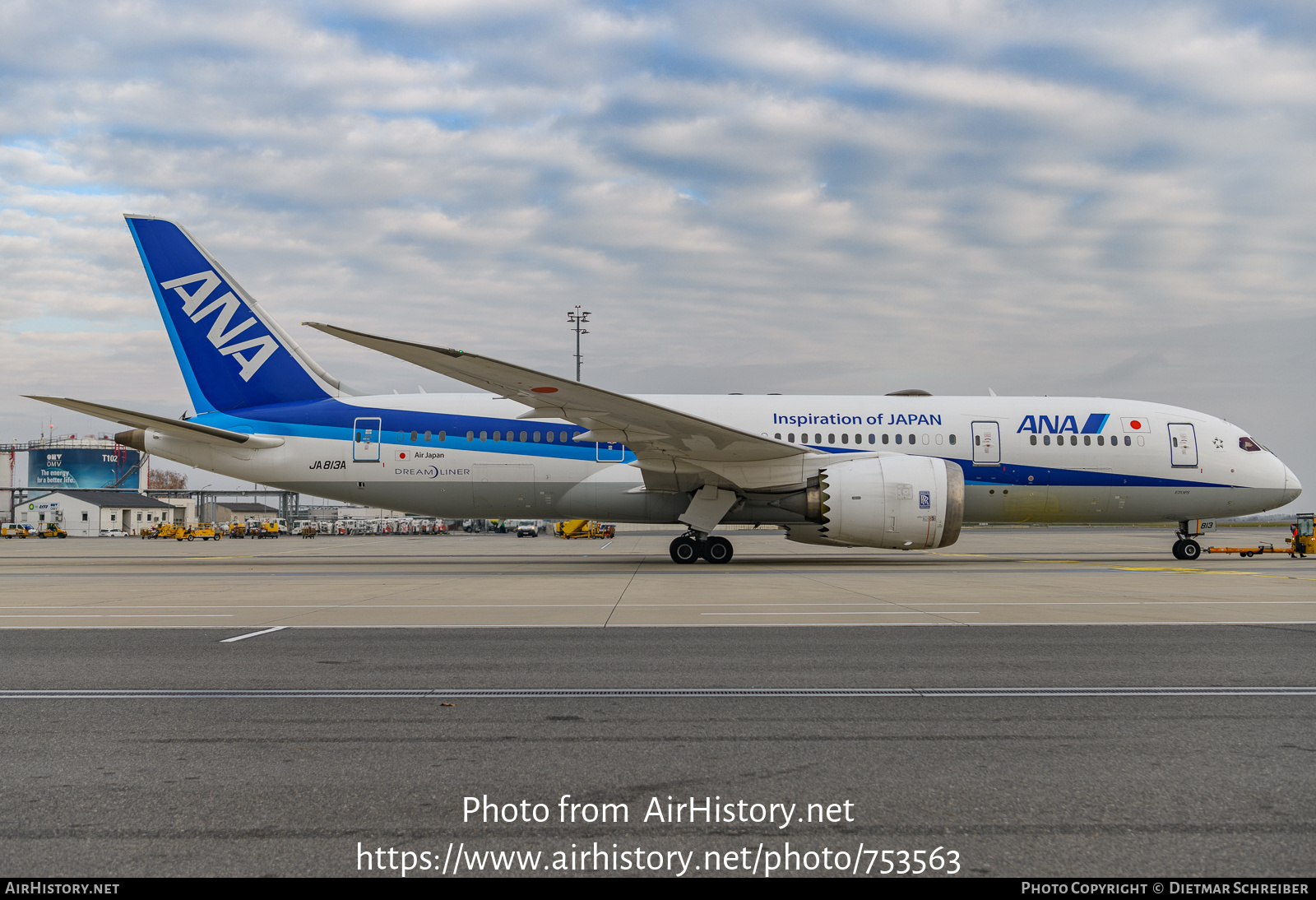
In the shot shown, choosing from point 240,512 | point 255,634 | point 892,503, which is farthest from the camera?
point 240,512

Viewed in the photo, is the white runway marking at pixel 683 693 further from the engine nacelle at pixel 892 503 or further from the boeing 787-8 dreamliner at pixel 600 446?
the boeing 787-8 dreamliner at pixel 600 446

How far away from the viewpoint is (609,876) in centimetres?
276

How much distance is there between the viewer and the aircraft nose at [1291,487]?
20641mm

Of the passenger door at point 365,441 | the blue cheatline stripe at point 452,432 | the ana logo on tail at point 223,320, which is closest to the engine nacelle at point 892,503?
the blue cheatline stripe at point 452,432

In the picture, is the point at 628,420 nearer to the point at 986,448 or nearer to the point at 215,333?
the point at 986,448

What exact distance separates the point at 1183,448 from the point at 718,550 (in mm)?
11225

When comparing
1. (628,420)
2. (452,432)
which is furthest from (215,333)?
(628,420)

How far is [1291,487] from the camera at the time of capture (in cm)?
2067

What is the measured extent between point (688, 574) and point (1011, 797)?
40.6 ft

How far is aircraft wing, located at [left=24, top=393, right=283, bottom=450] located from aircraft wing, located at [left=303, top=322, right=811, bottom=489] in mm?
6414

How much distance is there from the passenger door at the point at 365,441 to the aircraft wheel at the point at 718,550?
7686mm

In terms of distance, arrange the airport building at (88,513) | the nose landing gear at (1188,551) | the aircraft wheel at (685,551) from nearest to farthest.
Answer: the aircraft wheel at (685,551), the nose landing gear at (1188,551), the airport building at (88,513)
